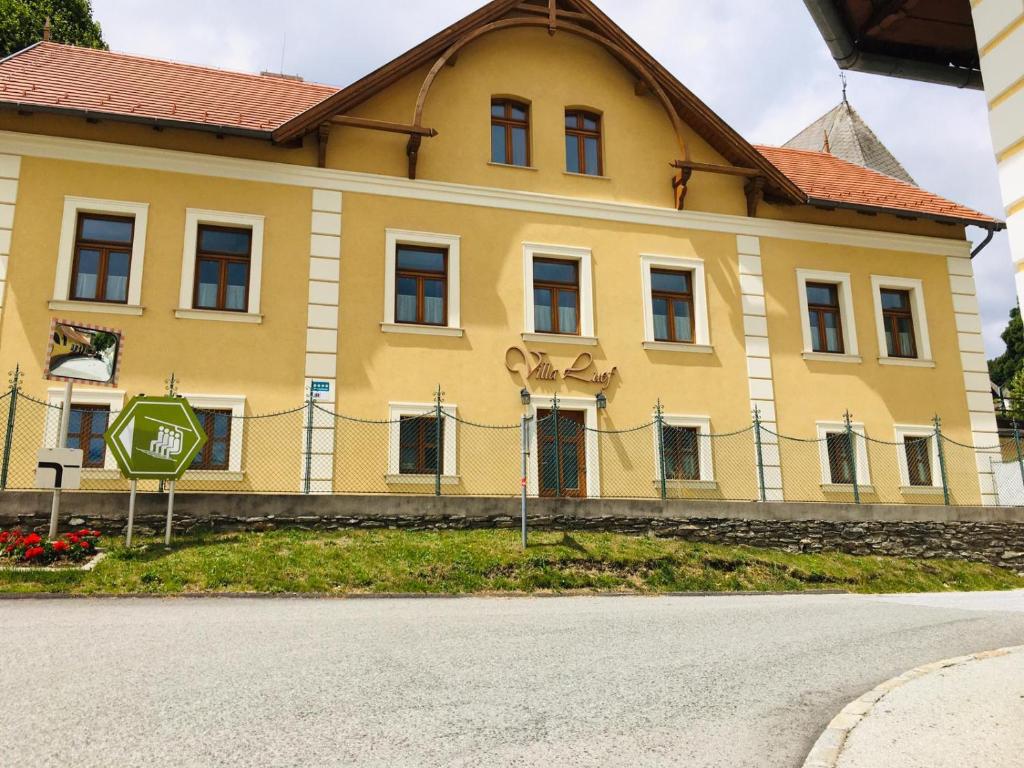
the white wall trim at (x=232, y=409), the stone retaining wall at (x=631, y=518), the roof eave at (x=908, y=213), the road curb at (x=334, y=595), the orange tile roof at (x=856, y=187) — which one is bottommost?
the road curb at (x=334, y=595)

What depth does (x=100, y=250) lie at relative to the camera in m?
15.4

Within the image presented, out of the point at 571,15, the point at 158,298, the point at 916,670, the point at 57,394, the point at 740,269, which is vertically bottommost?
the point at 916,670

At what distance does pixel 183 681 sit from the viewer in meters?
5.89

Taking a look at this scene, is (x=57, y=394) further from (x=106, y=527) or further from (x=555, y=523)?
(x=555, y=523)

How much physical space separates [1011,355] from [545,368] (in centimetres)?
4139

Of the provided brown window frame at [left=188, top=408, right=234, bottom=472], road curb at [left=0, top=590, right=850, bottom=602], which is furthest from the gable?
road curb at [left=0, top=590, right=850, bottom=602]

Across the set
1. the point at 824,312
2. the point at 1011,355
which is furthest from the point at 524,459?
the point at 1011,355

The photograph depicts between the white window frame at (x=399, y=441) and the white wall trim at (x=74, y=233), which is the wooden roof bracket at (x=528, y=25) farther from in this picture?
the white wall trim at (x=74, y=233)

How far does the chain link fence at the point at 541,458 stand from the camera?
1438 centimetres

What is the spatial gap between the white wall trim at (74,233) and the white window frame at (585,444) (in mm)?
7556

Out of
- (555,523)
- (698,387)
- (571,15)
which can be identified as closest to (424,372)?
(555,523)

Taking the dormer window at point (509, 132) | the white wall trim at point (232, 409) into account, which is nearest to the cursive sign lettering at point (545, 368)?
the dormer window at point (509, 132)

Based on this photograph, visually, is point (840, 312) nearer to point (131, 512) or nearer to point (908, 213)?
point (908, 213)

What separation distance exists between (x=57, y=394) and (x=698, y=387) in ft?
39.3
